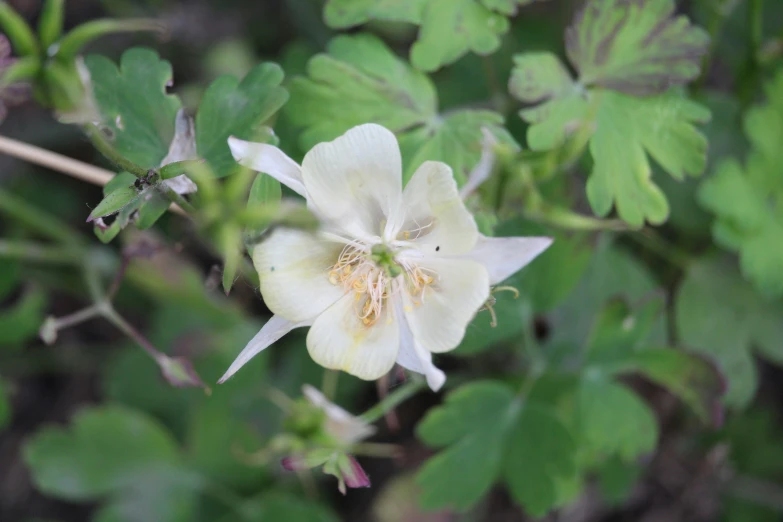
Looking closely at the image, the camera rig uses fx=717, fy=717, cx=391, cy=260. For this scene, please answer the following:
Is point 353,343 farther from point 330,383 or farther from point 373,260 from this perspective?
point 330,383

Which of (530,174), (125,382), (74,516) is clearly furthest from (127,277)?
(530,174)

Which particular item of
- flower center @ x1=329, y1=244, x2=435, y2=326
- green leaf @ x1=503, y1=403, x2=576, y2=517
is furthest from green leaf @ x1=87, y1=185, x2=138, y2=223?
green leaf @ x1=503, y1=403, x2=576, y2=517

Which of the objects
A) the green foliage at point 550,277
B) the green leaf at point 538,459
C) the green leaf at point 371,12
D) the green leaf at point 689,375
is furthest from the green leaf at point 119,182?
the green leaf at point 689,375

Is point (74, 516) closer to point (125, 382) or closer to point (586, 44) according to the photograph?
point (125, 382)

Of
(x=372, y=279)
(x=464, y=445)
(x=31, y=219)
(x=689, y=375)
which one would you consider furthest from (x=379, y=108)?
(x=31, y=219)

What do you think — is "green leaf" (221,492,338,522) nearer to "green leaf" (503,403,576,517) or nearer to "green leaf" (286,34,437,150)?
"green leaf" (503,403,576,517)
